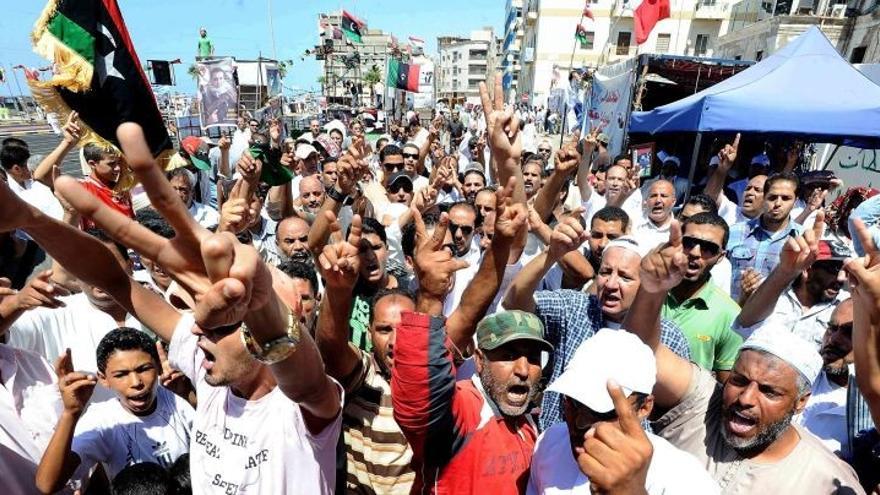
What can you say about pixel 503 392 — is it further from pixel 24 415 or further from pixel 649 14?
pixel 649 14

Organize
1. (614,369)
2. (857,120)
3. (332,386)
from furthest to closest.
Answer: (857,120) < (614,369) < (332,386)

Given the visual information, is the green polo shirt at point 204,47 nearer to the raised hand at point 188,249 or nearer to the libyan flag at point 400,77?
the libyan flag at point 400,77

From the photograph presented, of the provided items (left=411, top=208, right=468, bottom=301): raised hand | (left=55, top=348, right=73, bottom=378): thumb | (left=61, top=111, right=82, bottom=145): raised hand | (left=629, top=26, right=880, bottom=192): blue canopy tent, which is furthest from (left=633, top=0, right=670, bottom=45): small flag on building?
(left=55, top=348, right=73, bottom=378): thumb

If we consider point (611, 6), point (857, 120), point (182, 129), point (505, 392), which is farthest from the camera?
point (611, 6)

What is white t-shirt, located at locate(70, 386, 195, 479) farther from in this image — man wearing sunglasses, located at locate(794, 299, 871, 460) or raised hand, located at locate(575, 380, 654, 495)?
man wearing sunglasses, located at locate(794, 299, 871, 460)

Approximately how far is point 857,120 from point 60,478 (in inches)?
285

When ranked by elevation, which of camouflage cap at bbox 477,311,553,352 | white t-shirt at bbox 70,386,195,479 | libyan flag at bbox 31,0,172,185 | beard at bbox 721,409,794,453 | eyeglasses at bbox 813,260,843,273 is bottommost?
white t-shirt at bbox 70,386,195,479

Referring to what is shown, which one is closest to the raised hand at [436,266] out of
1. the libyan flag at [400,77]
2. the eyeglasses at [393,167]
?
the eyeglasses at [393,167]

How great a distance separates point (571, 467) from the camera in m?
1.62

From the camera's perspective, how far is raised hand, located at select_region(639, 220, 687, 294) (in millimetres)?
1786

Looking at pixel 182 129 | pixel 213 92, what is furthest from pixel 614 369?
pixel 182 129

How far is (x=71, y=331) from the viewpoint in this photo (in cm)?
252

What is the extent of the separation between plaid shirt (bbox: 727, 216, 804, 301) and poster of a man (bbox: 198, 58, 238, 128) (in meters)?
8.10

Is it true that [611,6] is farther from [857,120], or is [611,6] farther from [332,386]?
[332,386]
